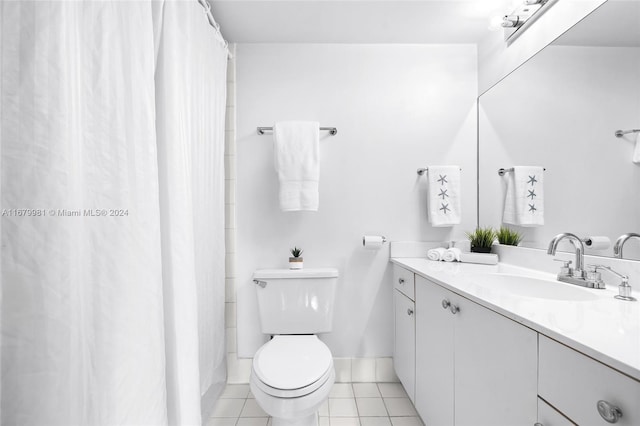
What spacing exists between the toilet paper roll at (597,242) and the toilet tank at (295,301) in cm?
109

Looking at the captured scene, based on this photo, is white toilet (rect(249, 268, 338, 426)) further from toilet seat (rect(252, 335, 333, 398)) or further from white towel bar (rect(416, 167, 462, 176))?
white towel bar (rect(416, 167, 462, 176))

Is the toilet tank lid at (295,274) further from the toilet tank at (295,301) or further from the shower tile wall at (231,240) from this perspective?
the shower tile wall at (231,240)

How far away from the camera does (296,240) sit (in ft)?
6.01

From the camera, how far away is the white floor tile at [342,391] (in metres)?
1.68

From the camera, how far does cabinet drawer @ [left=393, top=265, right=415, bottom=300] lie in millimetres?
1474

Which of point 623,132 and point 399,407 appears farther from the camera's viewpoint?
point 399,407

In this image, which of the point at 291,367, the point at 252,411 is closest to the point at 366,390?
the point at 252,411

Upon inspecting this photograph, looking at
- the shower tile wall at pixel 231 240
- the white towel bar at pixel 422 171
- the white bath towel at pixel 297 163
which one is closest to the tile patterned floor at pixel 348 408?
the shower tile wall at pixel 231 240

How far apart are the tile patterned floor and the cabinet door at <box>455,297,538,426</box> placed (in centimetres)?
61

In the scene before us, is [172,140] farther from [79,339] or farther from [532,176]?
[532,176]

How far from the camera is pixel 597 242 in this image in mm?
1112

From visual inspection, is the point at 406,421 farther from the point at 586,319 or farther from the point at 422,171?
the point at 422,171

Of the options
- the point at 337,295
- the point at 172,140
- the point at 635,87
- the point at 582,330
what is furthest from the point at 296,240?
the point at 635,87

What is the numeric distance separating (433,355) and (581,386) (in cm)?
70
